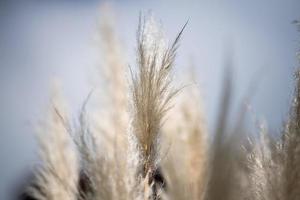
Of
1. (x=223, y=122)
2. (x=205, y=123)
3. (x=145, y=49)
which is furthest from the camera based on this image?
(x=145, y=49)

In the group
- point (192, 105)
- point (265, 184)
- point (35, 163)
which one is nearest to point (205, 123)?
point (192, 105)

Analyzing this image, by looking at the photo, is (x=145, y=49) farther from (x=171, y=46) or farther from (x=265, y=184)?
(x=265, y=184)

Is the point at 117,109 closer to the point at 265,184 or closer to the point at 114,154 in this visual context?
the point at 114,154

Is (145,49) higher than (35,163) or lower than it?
higher

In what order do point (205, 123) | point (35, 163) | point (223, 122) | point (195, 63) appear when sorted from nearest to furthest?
point (223, 122)
point (205, 123)
point (195, 63)
point (35, 163)

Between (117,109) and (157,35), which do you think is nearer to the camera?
(117,109)

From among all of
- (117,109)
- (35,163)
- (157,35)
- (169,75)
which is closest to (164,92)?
(169,75)

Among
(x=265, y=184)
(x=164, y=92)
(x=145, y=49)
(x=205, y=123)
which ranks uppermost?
(x=145, y=49)
